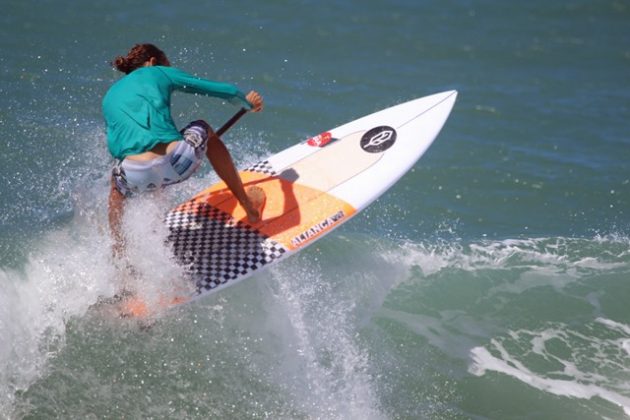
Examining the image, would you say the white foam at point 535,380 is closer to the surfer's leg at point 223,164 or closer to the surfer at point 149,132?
the surfer's leg at point 223,164

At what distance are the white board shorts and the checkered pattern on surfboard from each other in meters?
0.79

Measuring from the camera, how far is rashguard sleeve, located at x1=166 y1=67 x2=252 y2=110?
18.3 feet

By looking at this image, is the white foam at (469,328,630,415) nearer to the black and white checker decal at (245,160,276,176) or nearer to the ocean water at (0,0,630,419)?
the ocean water at (0,0,630,419)

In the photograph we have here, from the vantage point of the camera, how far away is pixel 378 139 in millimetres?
7340

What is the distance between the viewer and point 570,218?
8648mm

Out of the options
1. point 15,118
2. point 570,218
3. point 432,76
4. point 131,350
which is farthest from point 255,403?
point 432,76

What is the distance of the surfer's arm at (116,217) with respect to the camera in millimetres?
5758

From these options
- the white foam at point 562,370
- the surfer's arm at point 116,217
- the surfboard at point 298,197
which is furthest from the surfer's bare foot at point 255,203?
the white foam at point 562,370

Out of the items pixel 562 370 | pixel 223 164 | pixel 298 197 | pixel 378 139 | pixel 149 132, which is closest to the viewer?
pixel 149 132

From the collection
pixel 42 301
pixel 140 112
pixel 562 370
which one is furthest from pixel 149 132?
pixel 562 370

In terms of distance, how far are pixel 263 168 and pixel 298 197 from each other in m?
0.60

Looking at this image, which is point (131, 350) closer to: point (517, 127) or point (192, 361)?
point (192, 361)

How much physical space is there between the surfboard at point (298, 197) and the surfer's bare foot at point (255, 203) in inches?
1.8

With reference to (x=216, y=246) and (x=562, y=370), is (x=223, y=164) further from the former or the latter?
(x=562, y=370)
